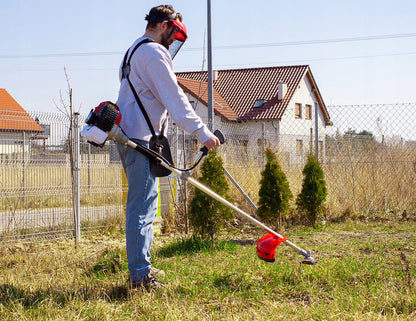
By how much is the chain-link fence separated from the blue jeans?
2.90 meters

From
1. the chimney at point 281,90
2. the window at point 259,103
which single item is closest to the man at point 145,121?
the chimney at point 281,90

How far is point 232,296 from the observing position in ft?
12.3

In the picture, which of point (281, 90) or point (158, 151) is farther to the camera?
point (281, 90)

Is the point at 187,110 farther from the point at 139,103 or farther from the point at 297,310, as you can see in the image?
the point at 297,310

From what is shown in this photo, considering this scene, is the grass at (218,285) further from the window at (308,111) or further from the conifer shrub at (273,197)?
the window at (308,111)

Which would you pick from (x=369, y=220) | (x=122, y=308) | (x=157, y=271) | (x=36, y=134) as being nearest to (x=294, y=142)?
(x=369, y=220)

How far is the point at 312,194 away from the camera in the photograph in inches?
304

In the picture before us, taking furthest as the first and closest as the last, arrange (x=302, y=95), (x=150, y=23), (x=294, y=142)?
(x=302, y=95), (x=294, y=142), (x=150, y=23)

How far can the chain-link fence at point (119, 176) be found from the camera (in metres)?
7.48

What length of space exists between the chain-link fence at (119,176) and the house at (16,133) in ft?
0.05

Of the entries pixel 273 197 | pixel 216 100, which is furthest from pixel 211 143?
pixel 216 100

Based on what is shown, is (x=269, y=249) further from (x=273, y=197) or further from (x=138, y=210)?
(x=273, y=197)

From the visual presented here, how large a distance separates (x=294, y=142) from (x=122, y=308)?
8.65 metres

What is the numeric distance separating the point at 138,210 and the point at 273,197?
3567 millimetres
